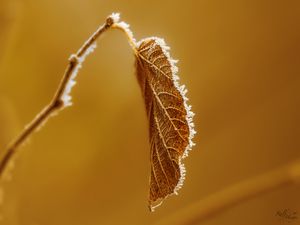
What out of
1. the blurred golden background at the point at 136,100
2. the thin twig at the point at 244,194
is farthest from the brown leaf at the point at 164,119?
the blurred golden background at the point at 136,100

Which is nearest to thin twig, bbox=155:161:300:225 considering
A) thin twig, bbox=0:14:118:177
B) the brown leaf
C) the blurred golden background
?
the brown leaf

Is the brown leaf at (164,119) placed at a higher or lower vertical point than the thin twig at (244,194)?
higher

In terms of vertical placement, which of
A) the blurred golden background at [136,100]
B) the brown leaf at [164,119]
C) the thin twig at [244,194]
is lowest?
the thin twig at [244,194]

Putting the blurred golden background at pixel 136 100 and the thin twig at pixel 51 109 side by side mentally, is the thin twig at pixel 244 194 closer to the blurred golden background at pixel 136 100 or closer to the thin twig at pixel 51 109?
the thin twig at pixel 51 109

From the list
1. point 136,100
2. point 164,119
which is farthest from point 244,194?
point 136,100

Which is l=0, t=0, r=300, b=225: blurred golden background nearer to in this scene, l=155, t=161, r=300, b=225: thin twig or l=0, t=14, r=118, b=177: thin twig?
l=155, t=161, r=300, b=225: thin twig

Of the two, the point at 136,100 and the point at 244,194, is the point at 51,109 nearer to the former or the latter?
the point at 244,194

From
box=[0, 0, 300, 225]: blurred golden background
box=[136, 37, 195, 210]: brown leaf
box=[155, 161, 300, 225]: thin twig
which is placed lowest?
box=[155, 161, 300, 225]: thin twig
